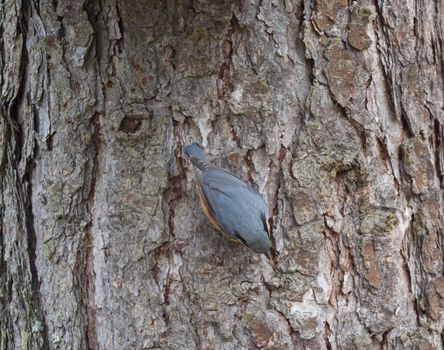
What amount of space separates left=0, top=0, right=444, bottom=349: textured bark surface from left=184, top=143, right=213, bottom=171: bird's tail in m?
0.03

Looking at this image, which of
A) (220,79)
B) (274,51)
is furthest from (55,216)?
(274,51)

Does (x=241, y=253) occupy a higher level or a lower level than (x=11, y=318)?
higher

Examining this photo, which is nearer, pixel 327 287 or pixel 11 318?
pixel 327 287

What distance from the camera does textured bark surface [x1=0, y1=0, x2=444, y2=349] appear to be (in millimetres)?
1403

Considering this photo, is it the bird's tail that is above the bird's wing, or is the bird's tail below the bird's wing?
above

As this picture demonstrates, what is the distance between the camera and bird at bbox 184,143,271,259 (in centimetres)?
135

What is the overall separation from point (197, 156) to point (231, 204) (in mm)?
152

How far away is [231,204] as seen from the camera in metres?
1.39

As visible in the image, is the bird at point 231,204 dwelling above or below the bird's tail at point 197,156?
below

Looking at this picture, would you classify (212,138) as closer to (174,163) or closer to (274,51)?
(174,163)

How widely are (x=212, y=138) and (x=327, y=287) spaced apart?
1.62ft

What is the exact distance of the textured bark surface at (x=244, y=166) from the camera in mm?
1403

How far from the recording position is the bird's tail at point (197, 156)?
136 cm

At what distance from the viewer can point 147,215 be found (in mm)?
1439
